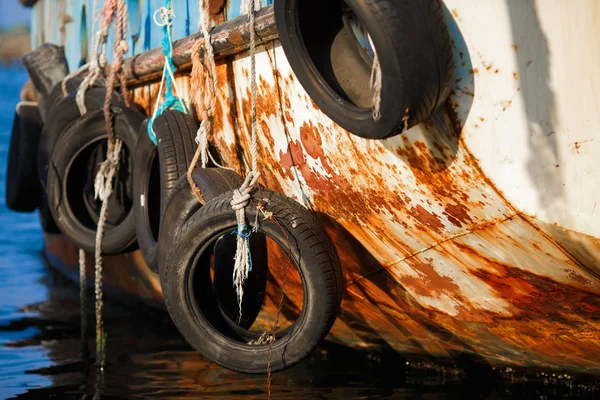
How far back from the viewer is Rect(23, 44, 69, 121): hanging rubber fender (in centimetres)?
527

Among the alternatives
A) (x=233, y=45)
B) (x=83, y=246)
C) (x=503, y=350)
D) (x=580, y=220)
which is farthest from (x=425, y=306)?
(x=83, y=246)

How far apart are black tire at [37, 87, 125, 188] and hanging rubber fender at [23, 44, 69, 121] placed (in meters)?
0.68

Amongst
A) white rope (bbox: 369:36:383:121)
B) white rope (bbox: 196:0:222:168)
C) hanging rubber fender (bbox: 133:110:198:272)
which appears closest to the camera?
white rope (bbox: 369:36:383:121)

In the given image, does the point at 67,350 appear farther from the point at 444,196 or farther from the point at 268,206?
the point at 444,196

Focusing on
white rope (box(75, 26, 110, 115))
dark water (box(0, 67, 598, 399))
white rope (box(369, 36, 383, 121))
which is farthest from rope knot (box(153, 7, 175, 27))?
dark water (box(0, 67, 598, 399))

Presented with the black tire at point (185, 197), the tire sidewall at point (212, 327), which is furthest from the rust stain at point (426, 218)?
the black tire at point (185, 197)

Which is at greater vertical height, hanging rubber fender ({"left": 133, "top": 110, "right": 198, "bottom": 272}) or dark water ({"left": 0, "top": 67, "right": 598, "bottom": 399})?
hanging rubber fender ({"left": 133, "top": 110, "right": 198, "bottom": 272})

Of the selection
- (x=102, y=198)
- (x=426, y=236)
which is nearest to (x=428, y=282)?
(x=426, y=236)

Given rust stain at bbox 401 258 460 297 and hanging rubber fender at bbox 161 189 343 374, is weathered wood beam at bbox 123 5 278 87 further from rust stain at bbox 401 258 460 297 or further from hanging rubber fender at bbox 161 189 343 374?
rust stain at bbox 401 258 460 297

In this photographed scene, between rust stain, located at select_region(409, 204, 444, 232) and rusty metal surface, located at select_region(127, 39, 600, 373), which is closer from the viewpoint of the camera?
rusty metal surface, located at select_region(127, 39, 600, 373)

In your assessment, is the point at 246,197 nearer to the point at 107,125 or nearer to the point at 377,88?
the point at 377,88

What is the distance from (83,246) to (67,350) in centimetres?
61

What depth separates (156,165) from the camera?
4180 millimetres

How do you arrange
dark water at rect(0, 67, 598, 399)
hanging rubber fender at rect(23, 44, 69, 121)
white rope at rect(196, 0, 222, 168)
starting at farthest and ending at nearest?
hanging rubber fender at rect(23, 44, 69, 121), dark water at rect(0, 67, 598, 399), white rope at rect(196, 0, 222, 168)
